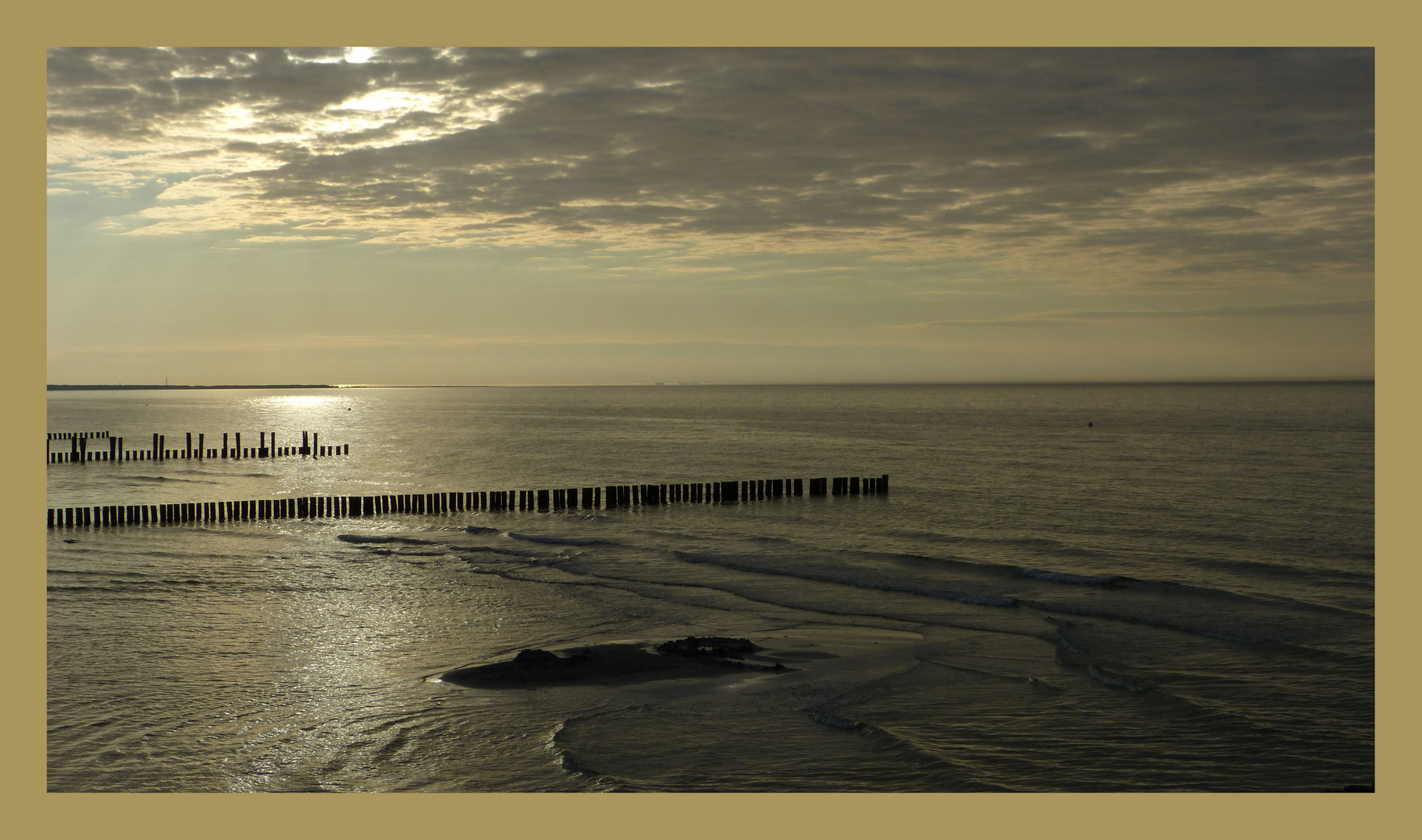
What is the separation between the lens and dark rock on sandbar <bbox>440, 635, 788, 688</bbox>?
16281 mm

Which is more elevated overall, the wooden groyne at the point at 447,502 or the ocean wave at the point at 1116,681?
the wooden groyne at the point at 447,502

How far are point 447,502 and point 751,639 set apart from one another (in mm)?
25051

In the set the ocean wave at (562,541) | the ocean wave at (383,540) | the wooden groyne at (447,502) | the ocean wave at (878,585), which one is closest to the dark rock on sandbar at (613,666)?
the ocean wave at (878,585)

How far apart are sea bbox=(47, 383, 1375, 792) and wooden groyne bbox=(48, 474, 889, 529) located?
45.8 inches

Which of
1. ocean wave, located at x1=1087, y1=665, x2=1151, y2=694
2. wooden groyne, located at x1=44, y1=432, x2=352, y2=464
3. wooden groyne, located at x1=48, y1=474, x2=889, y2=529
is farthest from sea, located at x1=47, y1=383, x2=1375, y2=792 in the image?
wooden groyne, located at x1=44, y1=432, x2=352, y2=464

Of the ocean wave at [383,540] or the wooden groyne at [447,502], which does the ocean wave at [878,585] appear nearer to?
the ocean wave at [383,540]

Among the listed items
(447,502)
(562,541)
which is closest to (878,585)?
(562,541)

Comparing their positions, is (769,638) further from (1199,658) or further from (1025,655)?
(1199,658)

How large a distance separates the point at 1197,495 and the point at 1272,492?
4.04 meters

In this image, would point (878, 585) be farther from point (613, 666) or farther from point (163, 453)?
point (163, 453)

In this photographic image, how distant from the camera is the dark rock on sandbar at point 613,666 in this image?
53.4 feet

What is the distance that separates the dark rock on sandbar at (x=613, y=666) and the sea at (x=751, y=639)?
1.35 feet

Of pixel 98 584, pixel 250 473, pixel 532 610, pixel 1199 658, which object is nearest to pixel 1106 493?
pixel 1199 658

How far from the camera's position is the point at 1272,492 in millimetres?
45750
